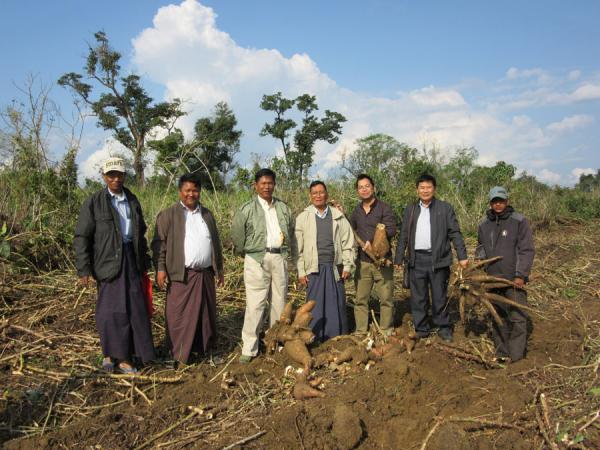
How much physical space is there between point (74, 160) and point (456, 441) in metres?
5.64

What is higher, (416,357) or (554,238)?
(554,238)

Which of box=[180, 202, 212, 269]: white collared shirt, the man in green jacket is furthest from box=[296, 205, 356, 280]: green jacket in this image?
box=[180, 202, 212, 269]: white collared shirt

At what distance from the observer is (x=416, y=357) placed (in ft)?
12.3

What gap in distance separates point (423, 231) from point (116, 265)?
2.75 m

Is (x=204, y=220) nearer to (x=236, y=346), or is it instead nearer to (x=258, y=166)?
(x=236, y=346)

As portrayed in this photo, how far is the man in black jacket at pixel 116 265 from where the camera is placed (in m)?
3.57

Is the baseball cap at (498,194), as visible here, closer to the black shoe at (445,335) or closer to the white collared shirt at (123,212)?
the black shoe at (445,335)

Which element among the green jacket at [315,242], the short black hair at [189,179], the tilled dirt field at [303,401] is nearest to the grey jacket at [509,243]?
the tilled dirt field at [303,401]

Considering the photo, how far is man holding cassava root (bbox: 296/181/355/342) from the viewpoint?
4281mm

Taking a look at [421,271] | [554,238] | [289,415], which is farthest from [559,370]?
[554,238]

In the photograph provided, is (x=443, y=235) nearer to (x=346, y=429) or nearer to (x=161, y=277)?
(x=346, y=429)

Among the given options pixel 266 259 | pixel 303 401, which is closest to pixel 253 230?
pixel 266 259

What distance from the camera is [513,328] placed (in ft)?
12.7

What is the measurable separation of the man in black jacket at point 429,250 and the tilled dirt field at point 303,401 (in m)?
0.28
